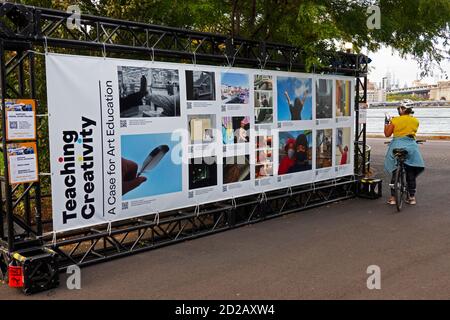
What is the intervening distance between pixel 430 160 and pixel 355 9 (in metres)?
8.66

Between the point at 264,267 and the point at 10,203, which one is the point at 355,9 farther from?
the point at 10,203

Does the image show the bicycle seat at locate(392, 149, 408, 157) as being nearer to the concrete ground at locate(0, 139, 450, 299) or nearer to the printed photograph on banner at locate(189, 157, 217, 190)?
the concrete ground at locate(0, 139, 450, 299)

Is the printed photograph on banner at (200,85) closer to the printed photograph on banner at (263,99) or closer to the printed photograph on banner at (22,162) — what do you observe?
the printed photograph on banner at (263,99)

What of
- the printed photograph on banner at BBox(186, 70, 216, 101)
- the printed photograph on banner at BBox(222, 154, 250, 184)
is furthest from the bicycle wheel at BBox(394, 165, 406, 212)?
the printed photograph on banner at BBox(186, 70, 216, 101)

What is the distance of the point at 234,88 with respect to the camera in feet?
26.6

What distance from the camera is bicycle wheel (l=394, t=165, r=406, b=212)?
30.5 feet

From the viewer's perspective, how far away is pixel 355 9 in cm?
1139

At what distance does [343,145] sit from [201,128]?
4.38 meters

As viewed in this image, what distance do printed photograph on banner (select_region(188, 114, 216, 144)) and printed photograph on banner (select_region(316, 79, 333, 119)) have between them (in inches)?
120

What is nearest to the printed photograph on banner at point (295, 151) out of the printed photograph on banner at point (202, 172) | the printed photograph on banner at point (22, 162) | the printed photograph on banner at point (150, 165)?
the printed photograph on banner at point (202, 172)

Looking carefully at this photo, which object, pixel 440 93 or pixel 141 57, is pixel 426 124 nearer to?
pixel 440 93

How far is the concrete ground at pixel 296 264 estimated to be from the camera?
5402mm
